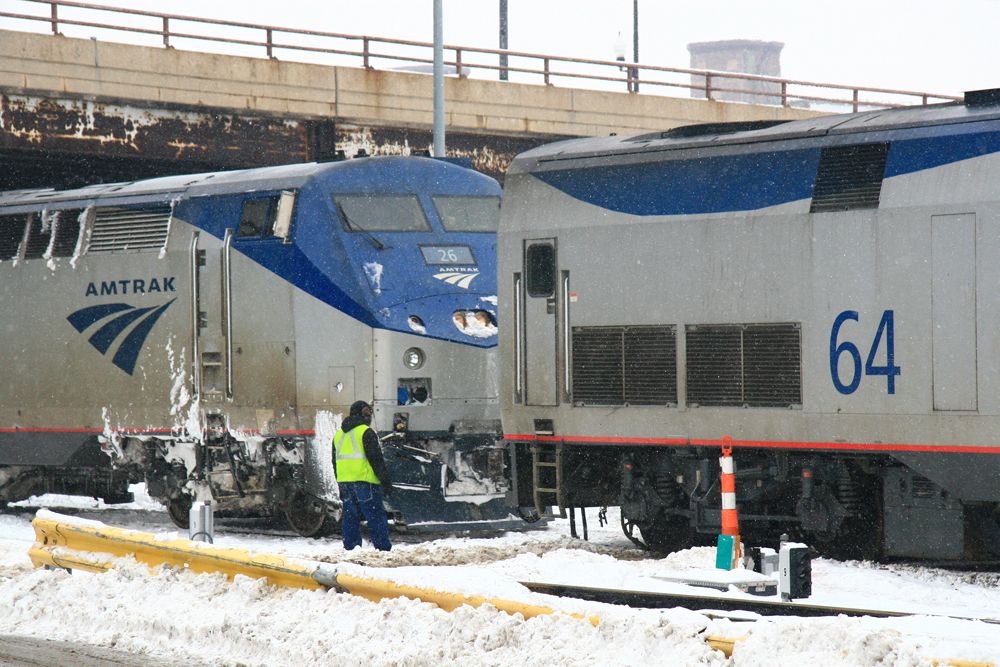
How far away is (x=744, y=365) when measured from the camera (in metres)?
10.4

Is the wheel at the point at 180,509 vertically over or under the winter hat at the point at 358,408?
under

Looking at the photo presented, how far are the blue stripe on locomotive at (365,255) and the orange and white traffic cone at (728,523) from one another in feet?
12.6

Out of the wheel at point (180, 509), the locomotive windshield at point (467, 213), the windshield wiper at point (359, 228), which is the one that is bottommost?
the wheel at point (180, 509)

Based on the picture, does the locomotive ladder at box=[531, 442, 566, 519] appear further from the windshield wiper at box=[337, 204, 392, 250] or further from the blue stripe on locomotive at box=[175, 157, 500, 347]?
the windshield wiper at box=[337, 204, 392, 250]

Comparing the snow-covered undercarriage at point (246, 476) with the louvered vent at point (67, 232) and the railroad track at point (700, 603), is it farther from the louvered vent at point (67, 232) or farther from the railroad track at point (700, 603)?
the railroad track at point (700, 603)

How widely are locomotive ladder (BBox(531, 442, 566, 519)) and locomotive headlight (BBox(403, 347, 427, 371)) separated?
1.78 metres

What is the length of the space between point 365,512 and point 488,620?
5.19 m

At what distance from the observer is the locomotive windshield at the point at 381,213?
13125mm

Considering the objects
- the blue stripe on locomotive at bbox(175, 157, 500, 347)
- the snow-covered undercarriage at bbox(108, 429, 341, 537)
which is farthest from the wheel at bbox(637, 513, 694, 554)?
the snow-covered undercarriage at bbox(108, 429, 341, 537)

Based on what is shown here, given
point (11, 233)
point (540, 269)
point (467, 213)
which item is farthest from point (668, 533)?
point (11, 233)

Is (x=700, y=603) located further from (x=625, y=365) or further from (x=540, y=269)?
(x=540, y=269)

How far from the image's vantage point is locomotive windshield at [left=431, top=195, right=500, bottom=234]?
13672mm

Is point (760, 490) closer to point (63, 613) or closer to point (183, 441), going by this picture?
point (63, 613)

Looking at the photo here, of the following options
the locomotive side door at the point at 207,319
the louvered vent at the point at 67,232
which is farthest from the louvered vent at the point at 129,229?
the locomotive side door at the point at 207,319
